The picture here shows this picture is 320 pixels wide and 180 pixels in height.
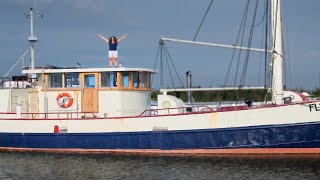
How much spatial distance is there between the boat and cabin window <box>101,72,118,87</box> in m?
0.03

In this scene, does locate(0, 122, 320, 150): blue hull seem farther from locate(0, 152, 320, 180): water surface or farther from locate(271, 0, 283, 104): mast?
locate(271, 0, 283, 104): mast

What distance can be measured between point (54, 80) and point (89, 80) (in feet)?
5.46

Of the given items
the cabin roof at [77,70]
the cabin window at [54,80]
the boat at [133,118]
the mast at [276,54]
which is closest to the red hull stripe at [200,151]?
the boat at [133,118]

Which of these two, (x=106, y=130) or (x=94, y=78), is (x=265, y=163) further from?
(x=94, y=78)

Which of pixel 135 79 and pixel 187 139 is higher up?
pixel 135 79

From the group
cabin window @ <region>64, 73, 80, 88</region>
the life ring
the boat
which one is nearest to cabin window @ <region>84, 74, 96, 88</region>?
the boat

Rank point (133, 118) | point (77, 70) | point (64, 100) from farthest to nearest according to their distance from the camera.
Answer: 1. point (64, 100)
2. point (77, 70)
3. point (133, 118)

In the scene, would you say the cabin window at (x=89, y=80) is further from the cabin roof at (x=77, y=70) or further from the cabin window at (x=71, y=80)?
the cabin window at (x=71, y=80)

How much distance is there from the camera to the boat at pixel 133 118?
59.1 ft

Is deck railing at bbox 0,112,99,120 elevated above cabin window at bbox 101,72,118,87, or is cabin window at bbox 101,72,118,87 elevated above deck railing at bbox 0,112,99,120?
cabin window at bbox 101,72,118,87

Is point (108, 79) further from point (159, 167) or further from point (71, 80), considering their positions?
point (159, 167)

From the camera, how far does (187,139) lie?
62.7 ft

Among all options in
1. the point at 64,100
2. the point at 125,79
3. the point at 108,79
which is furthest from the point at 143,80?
the point at 64,100

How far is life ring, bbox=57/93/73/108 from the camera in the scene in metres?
21.7
